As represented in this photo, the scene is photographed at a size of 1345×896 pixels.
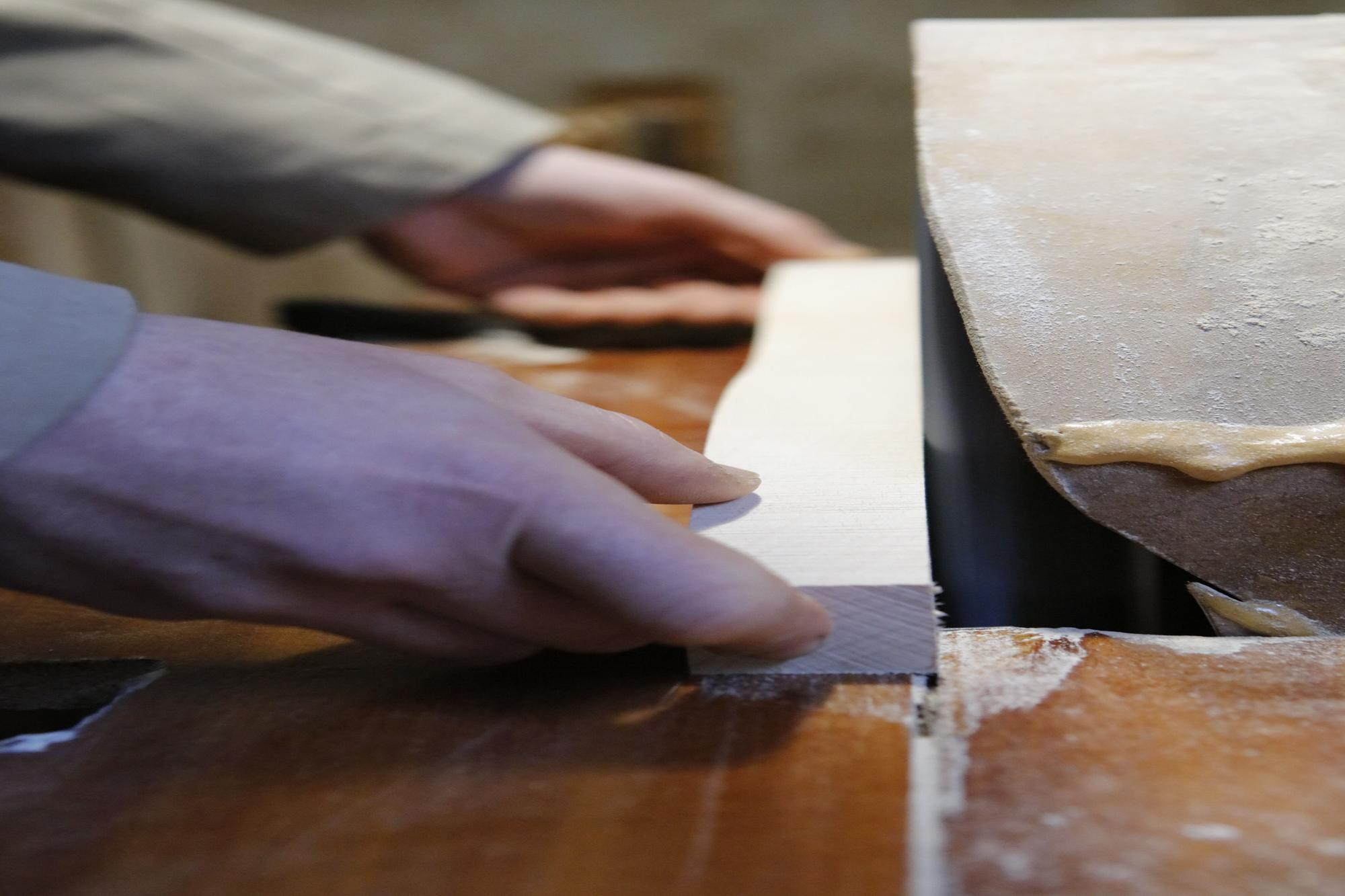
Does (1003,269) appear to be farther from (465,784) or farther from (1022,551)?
(465,784)

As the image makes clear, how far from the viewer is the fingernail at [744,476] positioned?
22.5 inches

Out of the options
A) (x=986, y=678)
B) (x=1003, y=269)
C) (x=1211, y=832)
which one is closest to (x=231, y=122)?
(x=1003, y=269)

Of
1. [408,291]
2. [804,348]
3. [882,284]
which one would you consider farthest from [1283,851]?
[408,291]

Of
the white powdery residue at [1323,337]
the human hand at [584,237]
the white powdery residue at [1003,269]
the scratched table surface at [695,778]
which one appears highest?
the human hand at [584,237]

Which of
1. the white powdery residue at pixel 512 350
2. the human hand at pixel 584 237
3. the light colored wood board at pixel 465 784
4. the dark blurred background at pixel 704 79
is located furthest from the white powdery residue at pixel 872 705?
the dark blurred background at pixel 704 79

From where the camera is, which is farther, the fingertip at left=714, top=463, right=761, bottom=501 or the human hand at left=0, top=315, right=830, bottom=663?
the fingertip at left=714, top=463, right=761, bottom=501

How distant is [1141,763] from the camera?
16.4 inches

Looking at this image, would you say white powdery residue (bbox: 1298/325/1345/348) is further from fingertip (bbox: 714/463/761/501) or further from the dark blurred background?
the dark blurred background

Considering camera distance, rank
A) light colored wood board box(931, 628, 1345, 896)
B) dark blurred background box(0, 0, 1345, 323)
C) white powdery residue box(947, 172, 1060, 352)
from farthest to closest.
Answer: dark blurred background box(0, 0, 1345, 323) → white powdery residue box(947, 172, 1060, 352) → light colored wood board box(931, 628, 1345, 896)

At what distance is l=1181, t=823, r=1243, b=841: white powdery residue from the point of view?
0.37 meters

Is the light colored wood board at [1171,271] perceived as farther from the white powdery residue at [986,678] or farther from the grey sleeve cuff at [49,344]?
the grey sleeve cuff at [49,344]

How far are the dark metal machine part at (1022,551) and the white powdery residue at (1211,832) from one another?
0.80ft

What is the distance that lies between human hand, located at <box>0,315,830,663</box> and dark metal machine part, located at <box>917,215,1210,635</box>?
0.22 meters

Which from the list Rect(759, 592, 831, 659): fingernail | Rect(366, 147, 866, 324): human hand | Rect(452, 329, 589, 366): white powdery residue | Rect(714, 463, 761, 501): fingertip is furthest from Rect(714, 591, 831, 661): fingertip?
Rect(366, 147, 866, 324): human hand
